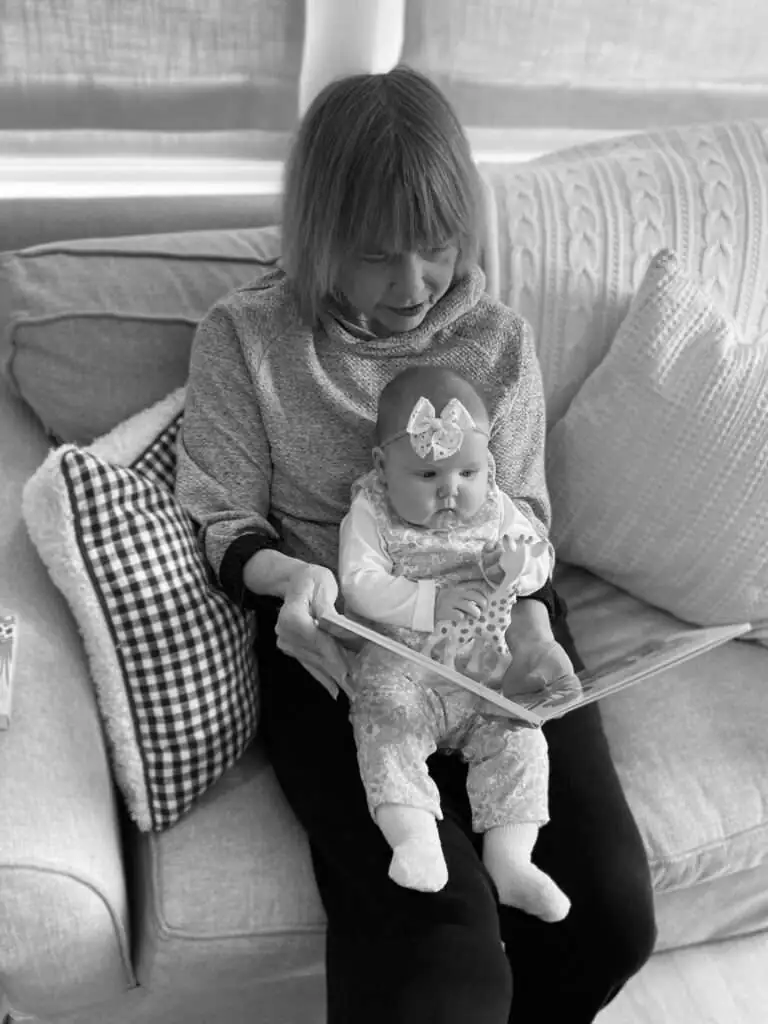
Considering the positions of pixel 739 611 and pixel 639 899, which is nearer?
pixel 639 899

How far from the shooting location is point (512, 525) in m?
1.47

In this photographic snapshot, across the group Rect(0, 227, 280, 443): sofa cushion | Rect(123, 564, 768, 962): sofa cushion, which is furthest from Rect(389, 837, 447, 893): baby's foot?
Rect(0, 227, 280, 443): sofa cushion

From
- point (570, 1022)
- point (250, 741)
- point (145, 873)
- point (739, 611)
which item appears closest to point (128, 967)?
point (145, 873)

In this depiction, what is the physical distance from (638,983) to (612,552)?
0.67 metres

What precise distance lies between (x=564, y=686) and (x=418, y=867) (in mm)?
267

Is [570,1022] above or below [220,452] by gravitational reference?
below

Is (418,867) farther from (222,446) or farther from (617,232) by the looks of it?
(617,232)

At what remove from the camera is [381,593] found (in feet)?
4.50

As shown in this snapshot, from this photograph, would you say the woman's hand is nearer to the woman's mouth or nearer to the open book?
the open book

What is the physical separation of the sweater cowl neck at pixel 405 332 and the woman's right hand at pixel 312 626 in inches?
13.2

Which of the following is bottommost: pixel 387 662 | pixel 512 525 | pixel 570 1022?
pixel 570 1022

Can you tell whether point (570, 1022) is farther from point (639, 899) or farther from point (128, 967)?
point (128, 967)

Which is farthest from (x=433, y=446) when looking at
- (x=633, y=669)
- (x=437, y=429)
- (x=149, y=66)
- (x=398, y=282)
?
(x=149, y=66)

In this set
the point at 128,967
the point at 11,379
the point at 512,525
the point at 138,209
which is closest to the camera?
the point at 128,967
